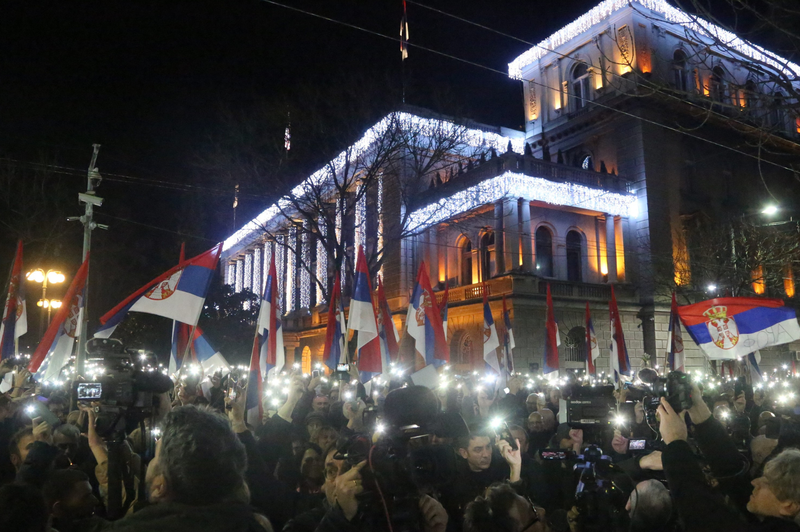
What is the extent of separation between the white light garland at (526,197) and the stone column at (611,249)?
50cm

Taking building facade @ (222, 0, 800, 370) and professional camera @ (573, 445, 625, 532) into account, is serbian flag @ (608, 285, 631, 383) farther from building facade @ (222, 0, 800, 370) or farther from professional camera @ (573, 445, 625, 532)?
professional camera @ (573, 445, 625, 532)

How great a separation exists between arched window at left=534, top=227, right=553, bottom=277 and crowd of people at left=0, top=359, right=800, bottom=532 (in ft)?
79.7

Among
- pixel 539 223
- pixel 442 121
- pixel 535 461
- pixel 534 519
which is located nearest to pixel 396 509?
pixel 534 519

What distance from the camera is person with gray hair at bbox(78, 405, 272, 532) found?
2.17 metres

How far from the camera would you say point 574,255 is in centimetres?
3122

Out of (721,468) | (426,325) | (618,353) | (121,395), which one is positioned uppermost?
(426,325)

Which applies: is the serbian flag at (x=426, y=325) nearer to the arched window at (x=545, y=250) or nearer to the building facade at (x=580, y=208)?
the building facade at (x=580, y=208)

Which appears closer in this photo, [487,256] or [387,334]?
[387,334]

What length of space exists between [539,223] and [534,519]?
27360 millimetres

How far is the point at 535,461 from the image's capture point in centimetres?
553

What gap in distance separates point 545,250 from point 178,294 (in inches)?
945

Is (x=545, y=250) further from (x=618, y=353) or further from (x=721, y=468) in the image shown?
(x=721, y=468)

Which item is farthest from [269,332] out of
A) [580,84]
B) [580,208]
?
[580,84]

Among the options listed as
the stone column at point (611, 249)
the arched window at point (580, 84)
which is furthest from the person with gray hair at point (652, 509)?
the arched window at point (580, 84)
